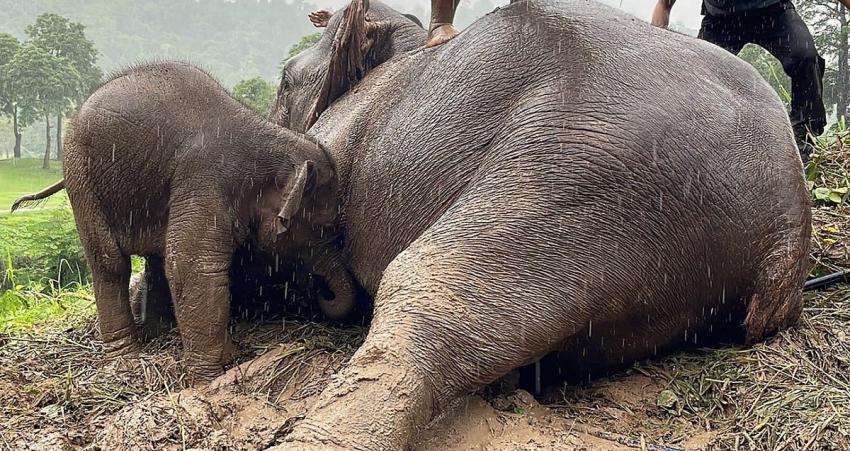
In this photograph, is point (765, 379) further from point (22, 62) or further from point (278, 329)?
point (22, 62)

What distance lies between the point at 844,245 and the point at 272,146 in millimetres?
2464

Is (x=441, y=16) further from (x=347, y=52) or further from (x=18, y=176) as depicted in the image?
(x=18, y=176)

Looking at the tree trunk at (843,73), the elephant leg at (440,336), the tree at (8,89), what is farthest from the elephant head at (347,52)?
the tree at (8,89)

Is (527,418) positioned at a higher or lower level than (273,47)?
higher

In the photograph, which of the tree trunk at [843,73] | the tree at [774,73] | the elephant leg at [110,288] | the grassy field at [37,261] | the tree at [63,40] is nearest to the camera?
the elephant leg at [110,288]

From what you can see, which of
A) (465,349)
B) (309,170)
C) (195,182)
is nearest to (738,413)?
(465,349)

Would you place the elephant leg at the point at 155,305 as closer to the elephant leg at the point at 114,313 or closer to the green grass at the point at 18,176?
the elephant leg at the point at 114,313

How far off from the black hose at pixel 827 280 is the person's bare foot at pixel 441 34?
1834 millimetres

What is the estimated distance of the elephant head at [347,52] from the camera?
4.30 metres

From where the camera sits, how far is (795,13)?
460 centimetres

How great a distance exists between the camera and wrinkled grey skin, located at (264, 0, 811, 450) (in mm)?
2180

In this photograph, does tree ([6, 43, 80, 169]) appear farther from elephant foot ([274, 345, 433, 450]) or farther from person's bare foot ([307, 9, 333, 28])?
elephant foot ([274, 345, 433, 450])

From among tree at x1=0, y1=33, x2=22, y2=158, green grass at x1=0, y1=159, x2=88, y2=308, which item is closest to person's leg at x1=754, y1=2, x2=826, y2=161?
green grass at x1=0, y1=159, x2=88, y2=308

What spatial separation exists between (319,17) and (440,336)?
4.32 m
